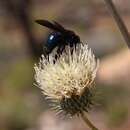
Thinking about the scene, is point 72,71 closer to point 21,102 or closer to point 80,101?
point 80,101

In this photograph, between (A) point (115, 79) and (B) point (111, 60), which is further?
(B) point (111, 60)

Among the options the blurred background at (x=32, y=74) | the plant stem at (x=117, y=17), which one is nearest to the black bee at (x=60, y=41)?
the plant stem at (x=117, y=17)

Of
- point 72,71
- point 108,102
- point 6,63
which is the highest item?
point 6,63

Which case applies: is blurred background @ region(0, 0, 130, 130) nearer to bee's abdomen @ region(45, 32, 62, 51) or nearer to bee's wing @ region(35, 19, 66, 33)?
bee's abdomen @ region(45, 32, 62, 51)

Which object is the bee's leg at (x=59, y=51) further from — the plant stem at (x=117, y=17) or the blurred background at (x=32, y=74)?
the blurred background at (x=32, y=74)

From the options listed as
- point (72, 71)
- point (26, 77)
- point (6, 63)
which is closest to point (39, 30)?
point (6, 63)

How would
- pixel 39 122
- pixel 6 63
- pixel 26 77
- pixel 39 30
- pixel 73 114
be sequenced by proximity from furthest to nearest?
1. pixel 39 30
2. pixel 6 63
3. pixel 26 77
4. pixel 39 122
5. pixel 73 114

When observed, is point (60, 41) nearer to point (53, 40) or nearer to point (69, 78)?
point (53, 40)

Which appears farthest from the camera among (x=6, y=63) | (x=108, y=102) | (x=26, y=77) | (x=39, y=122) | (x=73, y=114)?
(x=6, y=63)
